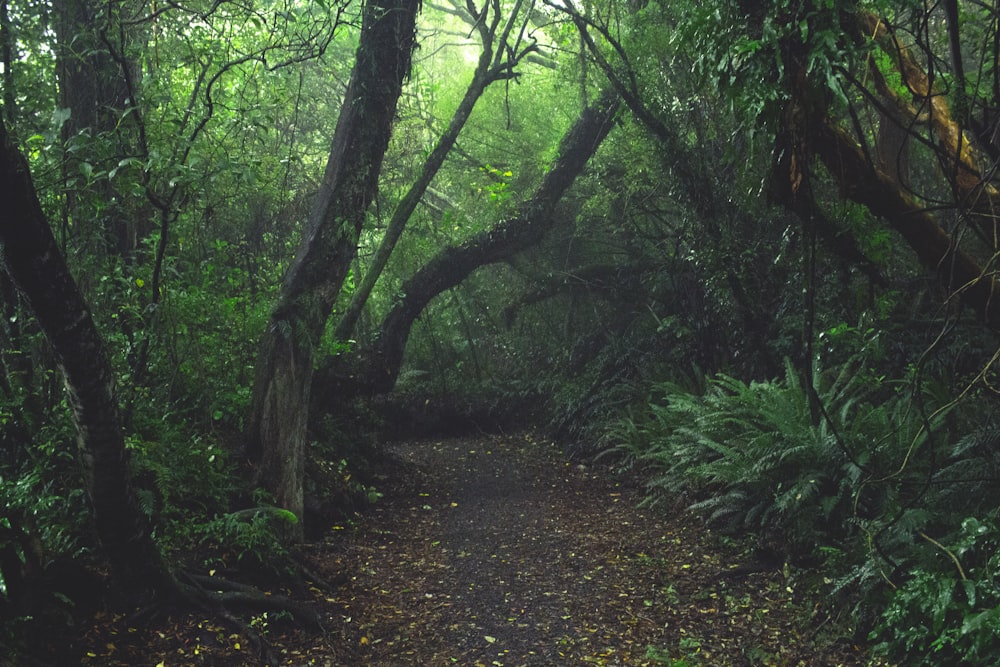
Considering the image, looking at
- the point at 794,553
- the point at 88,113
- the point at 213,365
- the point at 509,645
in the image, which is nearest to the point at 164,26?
the point at 88,113

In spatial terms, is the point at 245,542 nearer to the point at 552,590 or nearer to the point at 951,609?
the point at 552,590

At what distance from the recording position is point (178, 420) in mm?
6676

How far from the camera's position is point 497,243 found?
11680mm

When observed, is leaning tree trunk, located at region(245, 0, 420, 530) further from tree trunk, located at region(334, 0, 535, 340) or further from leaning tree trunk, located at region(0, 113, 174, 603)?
leaning tree trunk, located at region(0, 113, 174, 603)

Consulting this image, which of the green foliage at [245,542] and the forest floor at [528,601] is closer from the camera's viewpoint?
the forest floor at [528,601]

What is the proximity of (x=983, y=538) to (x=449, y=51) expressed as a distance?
19.3 metres

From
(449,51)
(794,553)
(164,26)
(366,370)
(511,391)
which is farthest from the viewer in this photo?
(449,51)

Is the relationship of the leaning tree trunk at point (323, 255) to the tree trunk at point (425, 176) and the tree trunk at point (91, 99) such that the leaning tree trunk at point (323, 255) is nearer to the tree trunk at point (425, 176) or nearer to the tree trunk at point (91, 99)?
the tree trunk at point (91, 99)

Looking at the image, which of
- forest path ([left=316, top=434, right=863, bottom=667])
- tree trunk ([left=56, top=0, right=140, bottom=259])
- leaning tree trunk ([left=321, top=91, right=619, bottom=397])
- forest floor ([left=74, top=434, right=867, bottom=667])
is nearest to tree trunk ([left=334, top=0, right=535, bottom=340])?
leaning tree trunk ([left=321, top=91, right=619, bottom=397])

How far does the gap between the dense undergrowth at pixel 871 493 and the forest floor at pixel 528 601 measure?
34cm

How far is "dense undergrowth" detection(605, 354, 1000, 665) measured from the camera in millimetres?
4141

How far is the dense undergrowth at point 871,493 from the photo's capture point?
13.6ft

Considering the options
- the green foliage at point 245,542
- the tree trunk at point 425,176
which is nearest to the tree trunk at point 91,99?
the green foliage at point 245,542

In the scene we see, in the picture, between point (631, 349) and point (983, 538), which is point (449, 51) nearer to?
point (631, 349)
